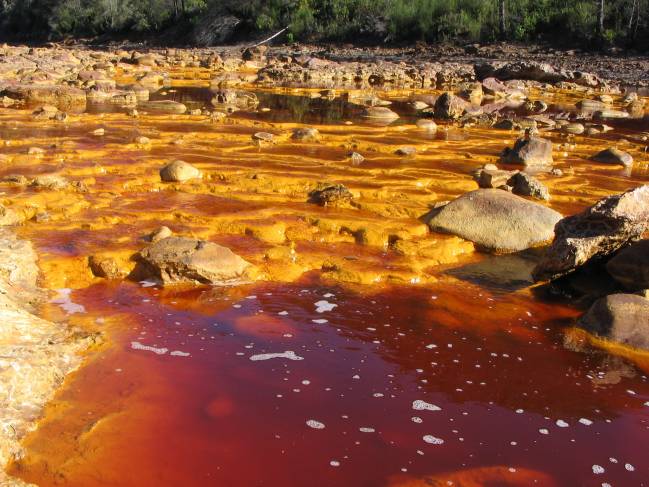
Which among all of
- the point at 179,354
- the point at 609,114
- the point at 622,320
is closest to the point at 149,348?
the point at 179,354

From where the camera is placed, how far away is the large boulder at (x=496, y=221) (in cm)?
581

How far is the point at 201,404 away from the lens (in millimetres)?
3309

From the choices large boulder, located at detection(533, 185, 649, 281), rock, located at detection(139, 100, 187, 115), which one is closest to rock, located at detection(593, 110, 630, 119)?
rock, located at detection(139, 100, 187, 115)

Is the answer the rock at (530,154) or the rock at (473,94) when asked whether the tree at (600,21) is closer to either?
the rock at (473,94)

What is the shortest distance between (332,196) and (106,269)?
267 cm

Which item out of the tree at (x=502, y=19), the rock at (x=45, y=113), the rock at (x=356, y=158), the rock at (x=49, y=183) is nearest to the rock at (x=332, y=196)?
the rock at (x=356, y=158)

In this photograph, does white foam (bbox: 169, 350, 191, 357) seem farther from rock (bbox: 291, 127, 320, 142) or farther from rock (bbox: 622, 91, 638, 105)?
rock (bbox: 622, 91, 638, 105)

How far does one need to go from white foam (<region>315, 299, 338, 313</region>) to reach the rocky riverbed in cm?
2

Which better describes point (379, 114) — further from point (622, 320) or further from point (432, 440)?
point (432, 440)

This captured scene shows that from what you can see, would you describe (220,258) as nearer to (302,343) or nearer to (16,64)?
(302,343)

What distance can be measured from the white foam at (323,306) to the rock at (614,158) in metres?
6.73

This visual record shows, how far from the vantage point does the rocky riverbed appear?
11.0 ft

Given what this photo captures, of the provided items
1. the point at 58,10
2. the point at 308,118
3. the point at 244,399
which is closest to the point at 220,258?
the point at 244,399

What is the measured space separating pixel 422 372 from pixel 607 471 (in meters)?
1.10
